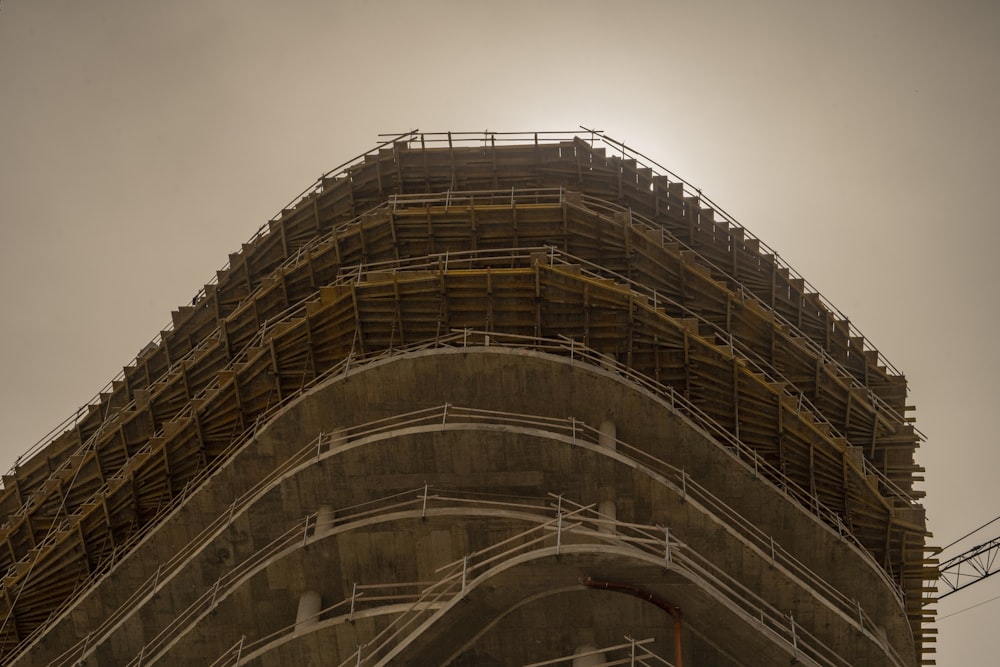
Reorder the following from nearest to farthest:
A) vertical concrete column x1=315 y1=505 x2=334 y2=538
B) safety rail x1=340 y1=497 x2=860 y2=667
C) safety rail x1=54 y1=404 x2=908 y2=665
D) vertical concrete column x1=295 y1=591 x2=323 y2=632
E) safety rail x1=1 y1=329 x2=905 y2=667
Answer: safety rail x1=340 y1=497 x2=860 y2=667, vertical concrete column x1=295 y1=591 x2=323 y2=632, vertical concrete column x1=315 y1=505 x2=334 y2=538, safety rail x1=54 y1=404 x2=908 y2=665, safety rail x1=1 y1=329 x2=905 y2=667

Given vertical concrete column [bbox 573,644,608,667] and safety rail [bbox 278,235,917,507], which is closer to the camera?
vertical concrete column [bbox 573,644,608,667]

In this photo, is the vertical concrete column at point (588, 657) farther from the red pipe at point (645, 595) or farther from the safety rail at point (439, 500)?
the safety rail at point (439, 500)

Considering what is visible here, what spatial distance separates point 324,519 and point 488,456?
3.78 m

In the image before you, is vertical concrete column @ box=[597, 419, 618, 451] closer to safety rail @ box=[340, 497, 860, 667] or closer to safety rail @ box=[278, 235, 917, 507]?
safety rail @ box=[340, 497, 860, 667]

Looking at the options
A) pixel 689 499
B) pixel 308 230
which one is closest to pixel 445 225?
pixel 308 230

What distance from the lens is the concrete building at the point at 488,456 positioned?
22234 mm

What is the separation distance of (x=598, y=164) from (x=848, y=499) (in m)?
11.4

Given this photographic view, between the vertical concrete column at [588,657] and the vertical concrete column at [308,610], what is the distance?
5206 millimetres

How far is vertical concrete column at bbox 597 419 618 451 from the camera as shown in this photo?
24109mm

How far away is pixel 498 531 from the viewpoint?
23.0 m

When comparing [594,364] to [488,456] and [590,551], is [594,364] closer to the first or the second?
[488,456]

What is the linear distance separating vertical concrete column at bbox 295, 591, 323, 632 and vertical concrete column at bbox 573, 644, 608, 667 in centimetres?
521

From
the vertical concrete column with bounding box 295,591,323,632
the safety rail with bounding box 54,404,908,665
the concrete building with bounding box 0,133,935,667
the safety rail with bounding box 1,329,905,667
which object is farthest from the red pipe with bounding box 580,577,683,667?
the vertical concrete column with bounding box 295,591,323,632

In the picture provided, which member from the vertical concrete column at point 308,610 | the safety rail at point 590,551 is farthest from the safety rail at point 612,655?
the vertical concrete column at point 308,610
